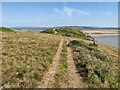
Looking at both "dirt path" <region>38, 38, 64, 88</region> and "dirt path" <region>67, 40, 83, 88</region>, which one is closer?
"dirt path" <region>38, 38, 64, 88</region>

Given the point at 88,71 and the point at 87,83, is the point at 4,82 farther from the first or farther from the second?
the point at 88,71

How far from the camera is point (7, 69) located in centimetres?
2025

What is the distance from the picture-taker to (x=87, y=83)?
18.0m

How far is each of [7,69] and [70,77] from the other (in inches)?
205

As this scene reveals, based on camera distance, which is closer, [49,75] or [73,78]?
[73,78]

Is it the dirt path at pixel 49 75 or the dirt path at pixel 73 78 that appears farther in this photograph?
the dirt path at pixel 73 78

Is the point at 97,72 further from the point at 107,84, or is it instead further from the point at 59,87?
the point at 59,87

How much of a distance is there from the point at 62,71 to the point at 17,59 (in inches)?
248

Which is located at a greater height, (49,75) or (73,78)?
(49,75)

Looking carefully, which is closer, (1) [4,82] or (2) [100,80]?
(1) [4,82]

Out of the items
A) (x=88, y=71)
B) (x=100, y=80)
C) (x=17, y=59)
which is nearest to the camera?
(x=100, y=80)

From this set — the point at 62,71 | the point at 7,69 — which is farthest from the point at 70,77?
the point at 7,69

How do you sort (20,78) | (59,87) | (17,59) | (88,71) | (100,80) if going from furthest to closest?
(17,59) < (88,71) < (100,80) < (20,78) < (59,87)

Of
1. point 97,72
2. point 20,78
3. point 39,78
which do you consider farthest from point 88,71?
point 20,78
